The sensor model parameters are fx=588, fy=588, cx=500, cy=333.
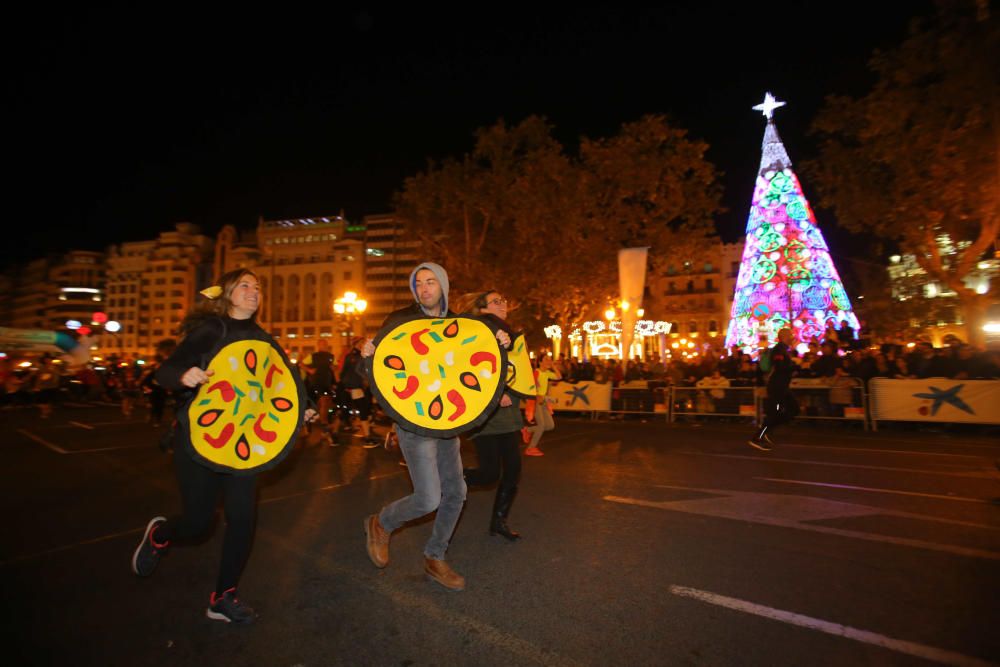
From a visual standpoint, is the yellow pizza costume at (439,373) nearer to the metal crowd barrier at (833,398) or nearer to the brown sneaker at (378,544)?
the brown sneaker at (378,544)

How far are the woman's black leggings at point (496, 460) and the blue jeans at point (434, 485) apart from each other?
2.28 ft

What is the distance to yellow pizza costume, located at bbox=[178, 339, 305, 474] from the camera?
10.6 ft

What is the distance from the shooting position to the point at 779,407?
972 centimetres

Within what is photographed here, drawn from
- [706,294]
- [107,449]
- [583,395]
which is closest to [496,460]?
[107,449]

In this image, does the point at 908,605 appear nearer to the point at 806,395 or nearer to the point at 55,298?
the point at 806,395

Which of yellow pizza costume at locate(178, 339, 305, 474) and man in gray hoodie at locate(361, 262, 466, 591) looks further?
man in gray hoodie at locate(361, 262, 466, 591)

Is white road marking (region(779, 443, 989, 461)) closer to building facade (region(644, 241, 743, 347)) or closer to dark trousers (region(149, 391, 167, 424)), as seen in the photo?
dark trousers (region(149, 391, 167, 424))

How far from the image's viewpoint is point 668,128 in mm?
24375

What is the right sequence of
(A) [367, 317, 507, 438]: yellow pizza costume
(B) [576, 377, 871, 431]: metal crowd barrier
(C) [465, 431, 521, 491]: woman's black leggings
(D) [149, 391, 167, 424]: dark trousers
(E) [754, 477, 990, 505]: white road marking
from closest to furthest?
(A) [367, 317, 507, 438]: yellow pizza costume
(C) [465, 431, 521, 491]: woman's black leggings
(E) [754, 477, 990, 505]: white road marking
(B) [576, 377, 871, 431]: metal crowd barrier
(D) [149, 391, 167, 424]: dark trousers

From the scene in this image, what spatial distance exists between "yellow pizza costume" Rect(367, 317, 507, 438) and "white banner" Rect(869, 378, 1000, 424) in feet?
39.3

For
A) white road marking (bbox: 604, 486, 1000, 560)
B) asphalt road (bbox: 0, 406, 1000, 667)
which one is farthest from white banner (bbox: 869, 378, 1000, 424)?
white road marking (bbox: 604, 486, 1000, 560)

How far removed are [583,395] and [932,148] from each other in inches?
437

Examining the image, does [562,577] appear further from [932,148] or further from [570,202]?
[570,202]

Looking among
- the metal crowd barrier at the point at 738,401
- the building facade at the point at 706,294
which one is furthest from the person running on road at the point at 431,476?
the building facade at the point at 706,294
